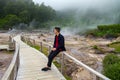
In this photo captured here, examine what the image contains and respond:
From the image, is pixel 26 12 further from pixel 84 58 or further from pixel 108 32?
pixel 84 58

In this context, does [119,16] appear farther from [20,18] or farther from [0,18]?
[0,18]

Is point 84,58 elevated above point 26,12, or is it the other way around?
point 26,12

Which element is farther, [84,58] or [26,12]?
[26,12]

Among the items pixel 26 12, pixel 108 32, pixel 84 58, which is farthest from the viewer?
pixel 26 12

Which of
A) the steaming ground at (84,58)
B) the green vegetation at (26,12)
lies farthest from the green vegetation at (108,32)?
the green vegetation at (26,12)

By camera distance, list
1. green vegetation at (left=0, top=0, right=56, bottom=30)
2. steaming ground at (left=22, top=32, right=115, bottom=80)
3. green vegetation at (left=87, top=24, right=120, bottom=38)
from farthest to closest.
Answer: green vegetation at (left=0, top=0, right=56, bottom=30) < green vegetation at (left=87, top=24, right=120, bottom=38) < steaming ground at (left=22, top=32, right=115, bottom=80)

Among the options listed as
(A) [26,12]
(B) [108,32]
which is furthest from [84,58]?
(A) [26,12]

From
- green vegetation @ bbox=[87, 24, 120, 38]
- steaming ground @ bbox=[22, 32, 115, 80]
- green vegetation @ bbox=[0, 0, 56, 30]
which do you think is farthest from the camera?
green vegetation @ bbox=[0, 0, 56, 30]

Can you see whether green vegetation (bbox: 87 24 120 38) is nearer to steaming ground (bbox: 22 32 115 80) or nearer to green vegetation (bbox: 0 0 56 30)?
steaming ground (bbox: 22 32 115 80)

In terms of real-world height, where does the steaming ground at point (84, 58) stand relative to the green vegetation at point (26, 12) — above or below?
below

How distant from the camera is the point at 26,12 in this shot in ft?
331

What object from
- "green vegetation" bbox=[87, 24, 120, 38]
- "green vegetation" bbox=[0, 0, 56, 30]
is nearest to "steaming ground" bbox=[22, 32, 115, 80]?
"green vegetation" bbox=[87, 24, 120, 38]

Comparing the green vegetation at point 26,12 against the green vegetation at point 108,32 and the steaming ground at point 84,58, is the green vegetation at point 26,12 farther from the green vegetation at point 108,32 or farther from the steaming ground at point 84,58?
the steaming ground at point 84,58

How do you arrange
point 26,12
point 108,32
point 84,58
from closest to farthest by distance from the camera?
point 84,58
point 108,32
point 26,12
